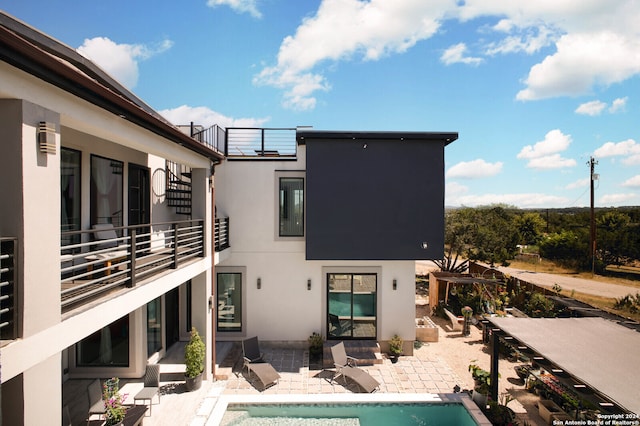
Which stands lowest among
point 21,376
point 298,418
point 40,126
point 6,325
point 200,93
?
point 298,418

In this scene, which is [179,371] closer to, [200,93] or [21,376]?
[21,376]

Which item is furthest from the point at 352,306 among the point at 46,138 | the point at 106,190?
the point at 46,138

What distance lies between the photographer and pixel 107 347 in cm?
974

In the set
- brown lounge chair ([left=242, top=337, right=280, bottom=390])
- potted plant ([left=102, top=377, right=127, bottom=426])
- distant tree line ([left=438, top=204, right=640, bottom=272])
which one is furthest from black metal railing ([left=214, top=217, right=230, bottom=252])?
distant tree line ([left=438, top=204, right=640, bottom=272])

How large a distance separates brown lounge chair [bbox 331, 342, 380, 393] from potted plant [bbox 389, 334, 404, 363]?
1635 mm

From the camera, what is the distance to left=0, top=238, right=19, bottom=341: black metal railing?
3816 mm

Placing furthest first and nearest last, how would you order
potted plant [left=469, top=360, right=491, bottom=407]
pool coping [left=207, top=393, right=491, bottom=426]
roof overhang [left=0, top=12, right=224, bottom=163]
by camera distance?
pool coping [left=207, top=393, right=491, bottom=426]
potted plant [left=469, top=360, right=491, bottom=407]
roof overhang [left=0, top=12, right=224, bottom=163]

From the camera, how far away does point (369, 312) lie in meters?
13.2

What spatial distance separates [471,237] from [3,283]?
27527mm

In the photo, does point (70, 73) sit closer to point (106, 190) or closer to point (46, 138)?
point (46, 138)

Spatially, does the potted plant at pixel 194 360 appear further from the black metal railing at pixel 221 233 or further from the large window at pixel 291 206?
the large window at pixel 291 206

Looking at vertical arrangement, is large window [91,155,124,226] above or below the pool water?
above

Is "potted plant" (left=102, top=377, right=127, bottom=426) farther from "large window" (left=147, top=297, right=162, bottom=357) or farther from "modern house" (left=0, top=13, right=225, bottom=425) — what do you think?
"large window" (left=147, top=297, right=162, bottom=357)

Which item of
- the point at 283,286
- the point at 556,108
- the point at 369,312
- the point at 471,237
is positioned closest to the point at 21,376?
the point at 283,286
